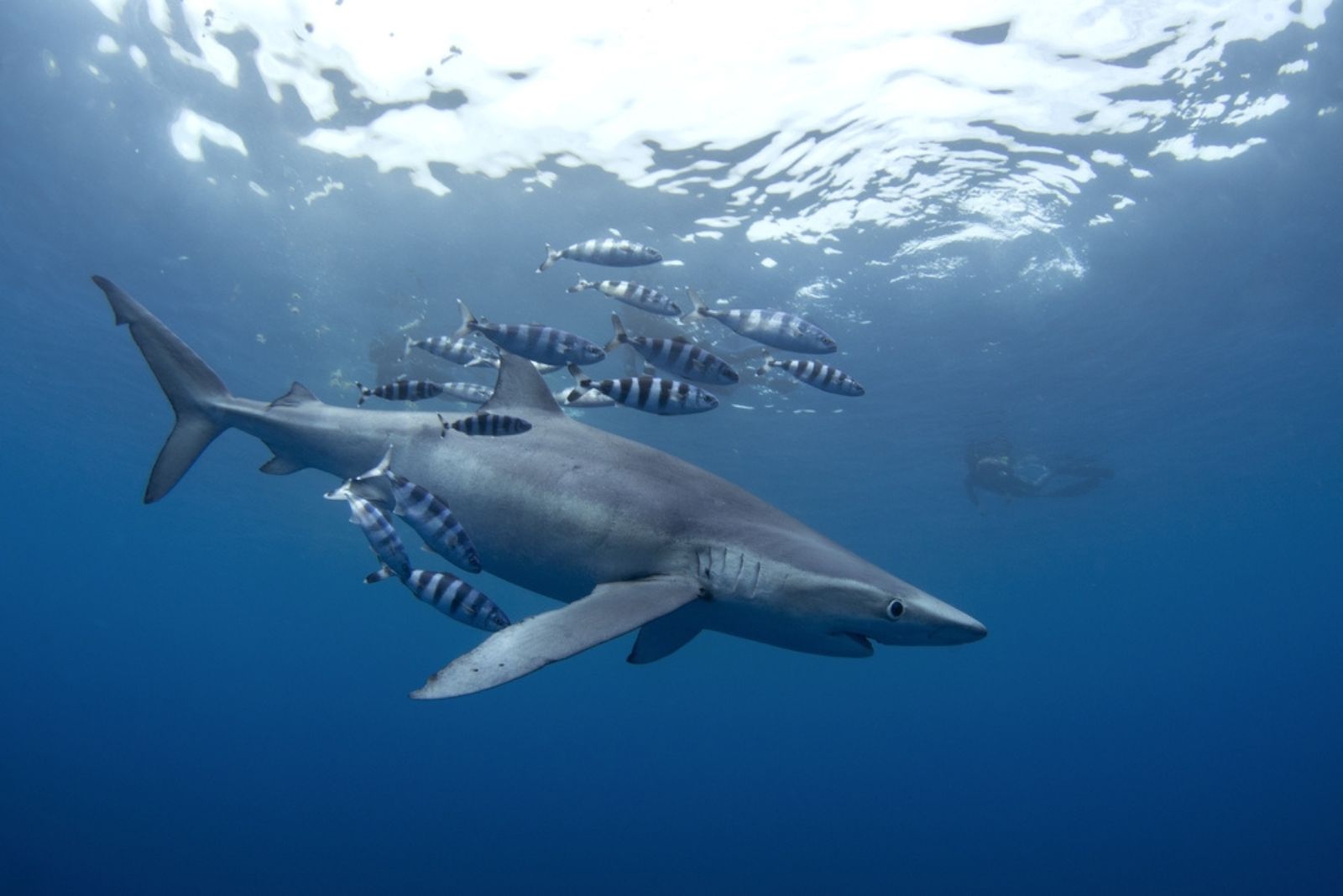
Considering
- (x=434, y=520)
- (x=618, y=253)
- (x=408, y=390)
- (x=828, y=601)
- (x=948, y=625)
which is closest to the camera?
(x=948, y=625)

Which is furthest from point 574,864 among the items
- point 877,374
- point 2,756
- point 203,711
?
point 203,711

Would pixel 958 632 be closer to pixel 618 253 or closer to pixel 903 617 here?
pixel 903 617

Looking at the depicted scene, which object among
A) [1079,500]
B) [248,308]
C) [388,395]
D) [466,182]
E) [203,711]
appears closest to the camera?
[388,395]

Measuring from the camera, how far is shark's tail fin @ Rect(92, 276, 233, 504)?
5762 mm

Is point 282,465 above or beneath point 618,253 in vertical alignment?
beneath

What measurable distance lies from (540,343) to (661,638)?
2.33 m

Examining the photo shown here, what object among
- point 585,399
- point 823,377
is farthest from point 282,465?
point 823,377

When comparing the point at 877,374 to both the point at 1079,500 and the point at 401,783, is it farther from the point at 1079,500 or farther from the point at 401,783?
the point at 401,783

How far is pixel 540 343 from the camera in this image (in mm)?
5266

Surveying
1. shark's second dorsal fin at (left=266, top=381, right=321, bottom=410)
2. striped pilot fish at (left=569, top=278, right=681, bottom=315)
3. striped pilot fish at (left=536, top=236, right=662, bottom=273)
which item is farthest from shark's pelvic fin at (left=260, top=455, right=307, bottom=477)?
striped pilot fish at (left=569, top=278, right=681, bottom=315)

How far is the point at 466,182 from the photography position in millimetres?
14055

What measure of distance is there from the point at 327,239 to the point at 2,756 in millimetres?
31754

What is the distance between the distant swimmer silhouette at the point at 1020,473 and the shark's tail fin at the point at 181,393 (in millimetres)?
26194

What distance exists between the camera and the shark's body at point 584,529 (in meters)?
3.41
